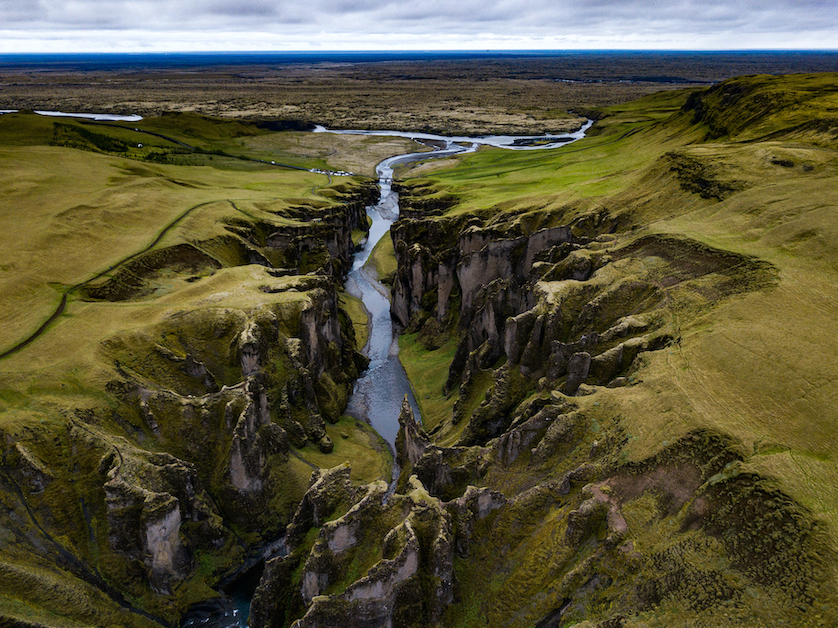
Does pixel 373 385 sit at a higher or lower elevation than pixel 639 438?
lower

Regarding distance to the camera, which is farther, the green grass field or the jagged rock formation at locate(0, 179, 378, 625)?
the jagged rock formation at locate(0, 179, 378, 625)

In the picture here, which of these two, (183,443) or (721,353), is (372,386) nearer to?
(183,443)

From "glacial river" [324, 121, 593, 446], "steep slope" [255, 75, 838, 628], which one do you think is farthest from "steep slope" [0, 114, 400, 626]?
"steep slope" [255, 75, 838, 628]

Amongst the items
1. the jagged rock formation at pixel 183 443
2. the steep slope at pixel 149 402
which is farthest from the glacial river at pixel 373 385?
the jagged rock formation at pixel 183 443

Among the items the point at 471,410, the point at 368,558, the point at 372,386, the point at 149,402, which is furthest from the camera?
the point at 372,386

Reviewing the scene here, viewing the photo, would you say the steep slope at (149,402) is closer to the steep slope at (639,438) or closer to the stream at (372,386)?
the stream at (372,386)

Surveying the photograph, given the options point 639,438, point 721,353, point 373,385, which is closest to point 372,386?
point 373,385

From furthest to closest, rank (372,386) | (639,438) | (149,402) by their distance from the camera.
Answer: (372,386), (149,402), (639,438)


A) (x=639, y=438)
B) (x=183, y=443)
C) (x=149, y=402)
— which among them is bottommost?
(x=183, y=443)

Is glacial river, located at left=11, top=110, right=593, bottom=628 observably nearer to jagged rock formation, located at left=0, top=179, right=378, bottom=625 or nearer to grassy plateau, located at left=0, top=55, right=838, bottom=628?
→ grassy plateau, located at left=0, top=55, right=838, bottom=628

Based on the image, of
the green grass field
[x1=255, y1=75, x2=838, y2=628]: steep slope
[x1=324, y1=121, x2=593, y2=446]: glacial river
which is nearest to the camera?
[x1=255, y1=75, x2=838, y2=628]: steep slope

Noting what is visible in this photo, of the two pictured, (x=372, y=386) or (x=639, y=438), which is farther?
(x=372, y=386)

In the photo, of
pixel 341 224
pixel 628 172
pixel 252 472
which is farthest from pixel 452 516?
pixel 341 224
